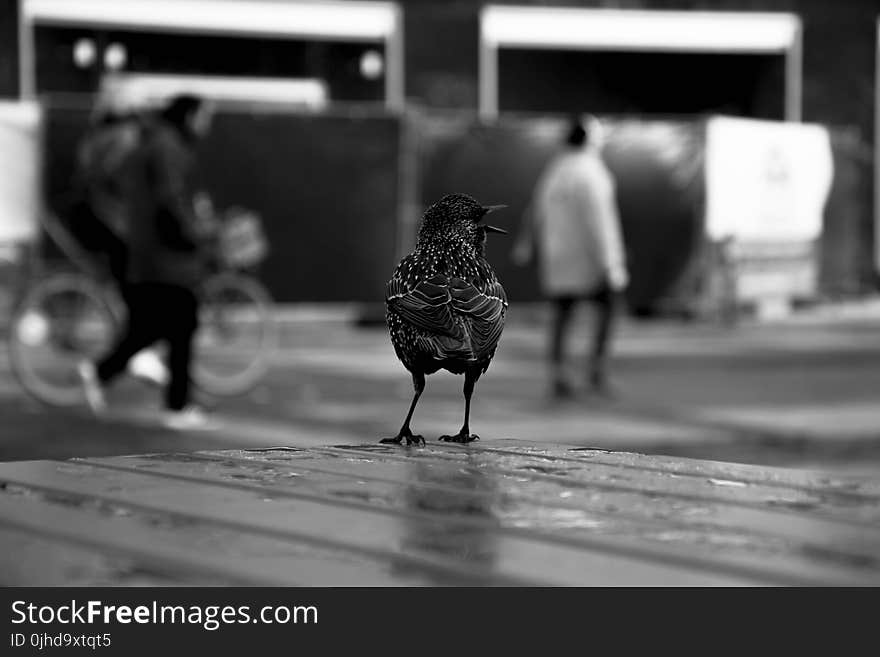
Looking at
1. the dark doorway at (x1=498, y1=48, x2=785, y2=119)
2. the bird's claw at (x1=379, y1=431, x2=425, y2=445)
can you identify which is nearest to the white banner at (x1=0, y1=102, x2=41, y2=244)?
the dark doorway at (x1=498, y1=48, x2=785, y2=119)

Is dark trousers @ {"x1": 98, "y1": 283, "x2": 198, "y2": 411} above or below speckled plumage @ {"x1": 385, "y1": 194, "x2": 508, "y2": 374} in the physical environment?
below

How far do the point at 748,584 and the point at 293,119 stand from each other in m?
14.6

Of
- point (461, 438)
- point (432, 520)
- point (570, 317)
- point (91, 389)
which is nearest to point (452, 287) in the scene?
point (432, 520)

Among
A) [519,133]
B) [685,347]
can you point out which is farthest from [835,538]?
[519,133]

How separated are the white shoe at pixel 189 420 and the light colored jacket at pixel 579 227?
262 centimetres

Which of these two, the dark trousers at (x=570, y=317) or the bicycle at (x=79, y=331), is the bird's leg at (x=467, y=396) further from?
the dark trousers at (x=570, y=317)

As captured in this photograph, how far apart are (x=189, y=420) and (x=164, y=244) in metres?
1.41

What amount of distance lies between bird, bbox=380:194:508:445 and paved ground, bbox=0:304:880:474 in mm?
6532

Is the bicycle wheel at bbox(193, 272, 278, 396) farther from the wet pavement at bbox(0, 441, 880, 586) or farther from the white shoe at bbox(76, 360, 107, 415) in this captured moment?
the wet pavement at bbox(0, 441, 880, 586)

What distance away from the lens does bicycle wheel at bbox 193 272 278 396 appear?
1122 centimetres

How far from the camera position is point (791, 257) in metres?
18.3

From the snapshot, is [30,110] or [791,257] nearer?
[30,110]

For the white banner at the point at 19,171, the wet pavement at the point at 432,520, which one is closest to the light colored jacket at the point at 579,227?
the white banner at the point at 19,171

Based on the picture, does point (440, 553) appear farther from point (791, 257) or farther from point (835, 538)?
point (791, 257)
